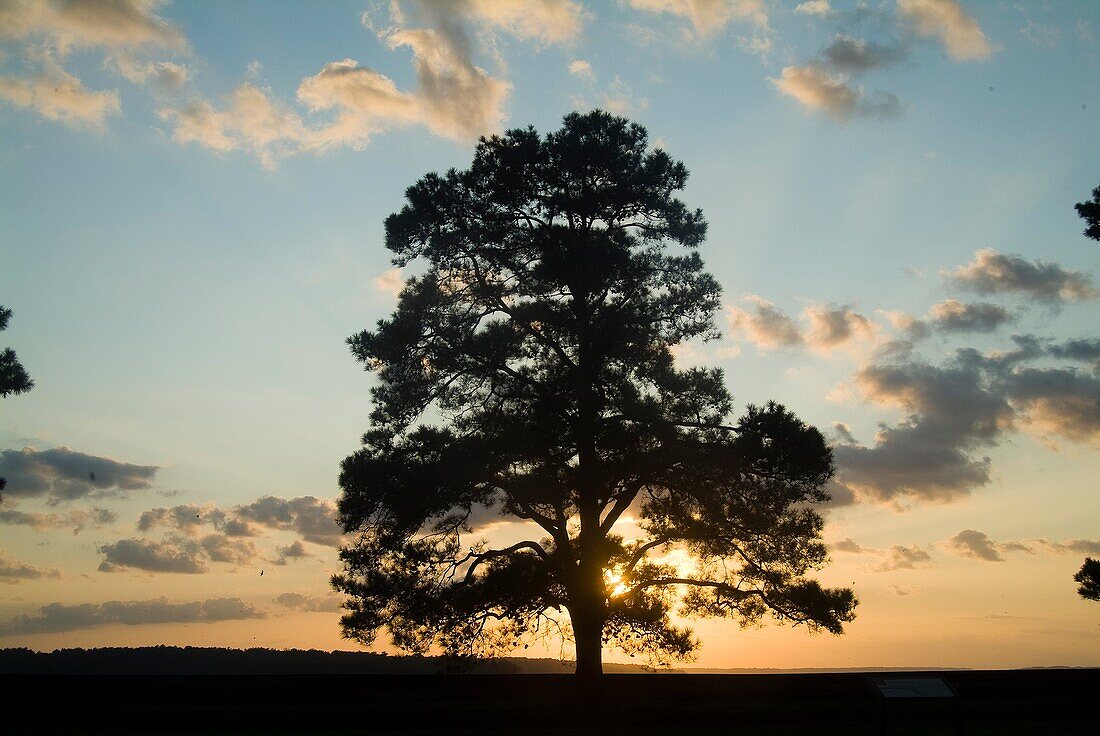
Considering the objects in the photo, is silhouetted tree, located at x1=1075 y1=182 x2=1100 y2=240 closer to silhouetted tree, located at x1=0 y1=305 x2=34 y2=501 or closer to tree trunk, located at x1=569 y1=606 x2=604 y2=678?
tree trunk, located at x1=569 y1=606 x2=604 y2=678

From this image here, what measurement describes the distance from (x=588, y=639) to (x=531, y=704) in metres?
2.10

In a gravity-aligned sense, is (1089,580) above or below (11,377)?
below

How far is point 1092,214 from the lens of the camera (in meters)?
20.9

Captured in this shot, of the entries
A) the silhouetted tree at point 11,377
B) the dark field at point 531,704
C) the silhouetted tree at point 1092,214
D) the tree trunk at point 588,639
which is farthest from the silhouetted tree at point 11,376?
the silhouetted tree at point 1092,214

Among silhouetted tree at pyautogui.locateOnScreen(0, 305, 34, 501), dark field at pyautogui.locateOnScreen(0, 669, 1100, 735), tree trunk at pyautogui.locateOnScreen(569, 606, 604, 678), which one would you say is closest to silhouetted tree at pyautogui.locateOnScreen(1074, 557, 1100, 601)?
dark field at pyautogui.locateOnScreen(0, 669, 1100, 735)

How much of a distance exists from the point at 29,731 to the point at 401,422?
10247 mm

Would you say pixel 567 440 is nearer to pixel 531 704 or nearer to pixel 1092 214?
pixel 531 704

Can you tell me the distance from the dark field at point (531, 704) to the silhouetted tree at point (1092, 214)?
1073 centimetres

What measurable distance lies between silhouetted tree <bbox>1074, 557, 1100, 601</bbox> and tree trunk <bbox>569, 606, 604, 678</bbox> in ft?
36.5

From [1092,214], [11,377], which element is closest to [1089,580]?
[1092,214]

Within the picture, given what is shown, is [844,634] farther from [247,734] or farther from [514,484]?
[247,734]

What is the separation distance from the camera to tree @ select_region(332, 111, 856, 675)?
21.6m

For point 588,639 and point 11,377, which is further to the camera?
point 11,377

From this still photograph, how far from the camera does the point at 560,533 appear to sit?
22.6 meters
